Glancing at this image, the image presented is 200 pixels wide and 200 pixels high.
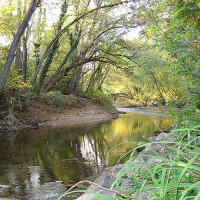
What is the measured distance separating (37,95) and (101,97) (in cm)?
849

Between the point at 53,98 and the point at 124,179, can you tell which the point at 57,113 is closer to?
the point at 53,98

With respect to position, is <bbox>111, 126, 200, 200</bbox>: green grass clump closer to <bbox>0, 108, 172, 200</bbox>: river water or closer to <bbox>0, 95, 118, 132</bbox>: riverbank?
<bbox>0, 108, 172, 200</bbox>: river water

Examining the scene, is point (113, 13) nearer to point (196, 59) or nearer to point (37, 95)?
point (37, 95)

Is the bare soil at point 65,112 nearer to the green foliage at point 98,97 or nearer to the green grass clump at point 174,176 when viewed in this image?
the green foliage at point 98,97

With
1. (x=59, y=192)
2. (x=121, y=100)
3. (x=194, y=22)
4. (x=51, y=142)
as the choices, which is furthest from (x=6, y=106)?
(x=121, y=100)

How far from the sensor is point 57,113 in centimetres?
1775

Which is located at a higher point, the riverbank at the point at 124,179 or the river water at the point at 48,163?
the riverbank at the point at 124,179

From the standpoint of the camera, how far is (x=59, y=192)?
14.1 feet

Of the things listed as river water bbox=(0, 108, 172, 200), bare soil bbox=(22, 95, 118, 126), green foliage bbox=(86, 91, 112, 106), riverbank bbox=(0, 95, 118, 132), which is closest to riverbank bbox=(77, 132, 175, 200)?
river water bbox=(0, 108, 172, 200)

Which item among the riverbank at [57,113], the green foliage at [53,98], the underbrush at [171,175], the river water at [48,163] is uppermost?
the green foliage at [53,98]

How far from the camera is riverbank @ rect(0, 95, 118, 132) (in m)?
14.1

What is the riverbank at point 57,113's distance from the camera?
14125 mm

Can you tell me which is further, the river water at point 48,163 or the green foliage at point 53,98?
the green foliage at point 53,98

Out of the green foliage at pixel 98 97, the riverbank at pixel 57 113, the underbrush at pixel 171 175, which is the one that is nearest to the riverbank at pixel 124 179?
the underbrush at pixel 171 175
